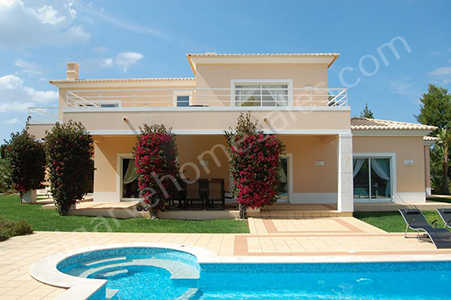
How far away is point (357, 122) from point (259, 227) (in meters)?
10.7

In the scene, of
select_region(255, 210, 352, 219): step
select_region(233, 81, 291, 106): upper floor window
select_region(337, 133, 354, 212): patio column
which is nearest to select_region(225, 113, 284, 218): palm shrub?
select_region(255, 210, 352, 219): step

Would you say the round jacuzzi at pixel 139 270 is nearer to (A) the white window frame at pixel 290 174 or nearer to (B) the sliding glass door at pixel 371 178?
(A) the white window frame at pixel 290 174

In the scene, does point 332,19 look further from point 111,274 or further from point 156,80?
point 111,274

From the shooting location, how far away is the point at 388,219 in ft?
42.7

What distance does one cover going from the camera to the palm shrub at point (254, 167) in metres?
12.8

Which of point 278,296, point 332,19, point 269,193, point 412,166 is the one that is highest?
point 332,19

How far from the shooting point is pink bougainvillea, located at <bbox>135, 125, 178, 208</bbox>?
42.6 ft

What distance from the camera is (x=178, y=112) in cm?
1396

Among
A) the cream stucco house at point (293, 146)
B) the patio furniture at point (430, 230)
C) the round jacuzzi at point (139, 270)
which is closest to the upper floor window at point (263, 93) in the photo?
the cream stucco house at point (293, 146)

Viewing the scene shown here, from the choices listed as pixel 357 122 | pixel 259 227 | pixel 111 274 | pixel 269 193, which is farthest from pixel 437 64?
pixel 111 274

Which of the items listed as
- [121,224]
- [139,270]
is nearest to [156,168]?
[121,224]

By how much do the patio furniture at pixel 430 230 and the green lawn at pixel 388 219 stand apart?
1.60 m

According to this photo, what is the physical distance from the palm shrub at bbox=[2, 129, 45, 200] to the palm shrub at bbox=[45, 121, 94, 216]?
506 centimetres

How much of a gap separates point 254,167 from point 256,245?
4.37 meters
